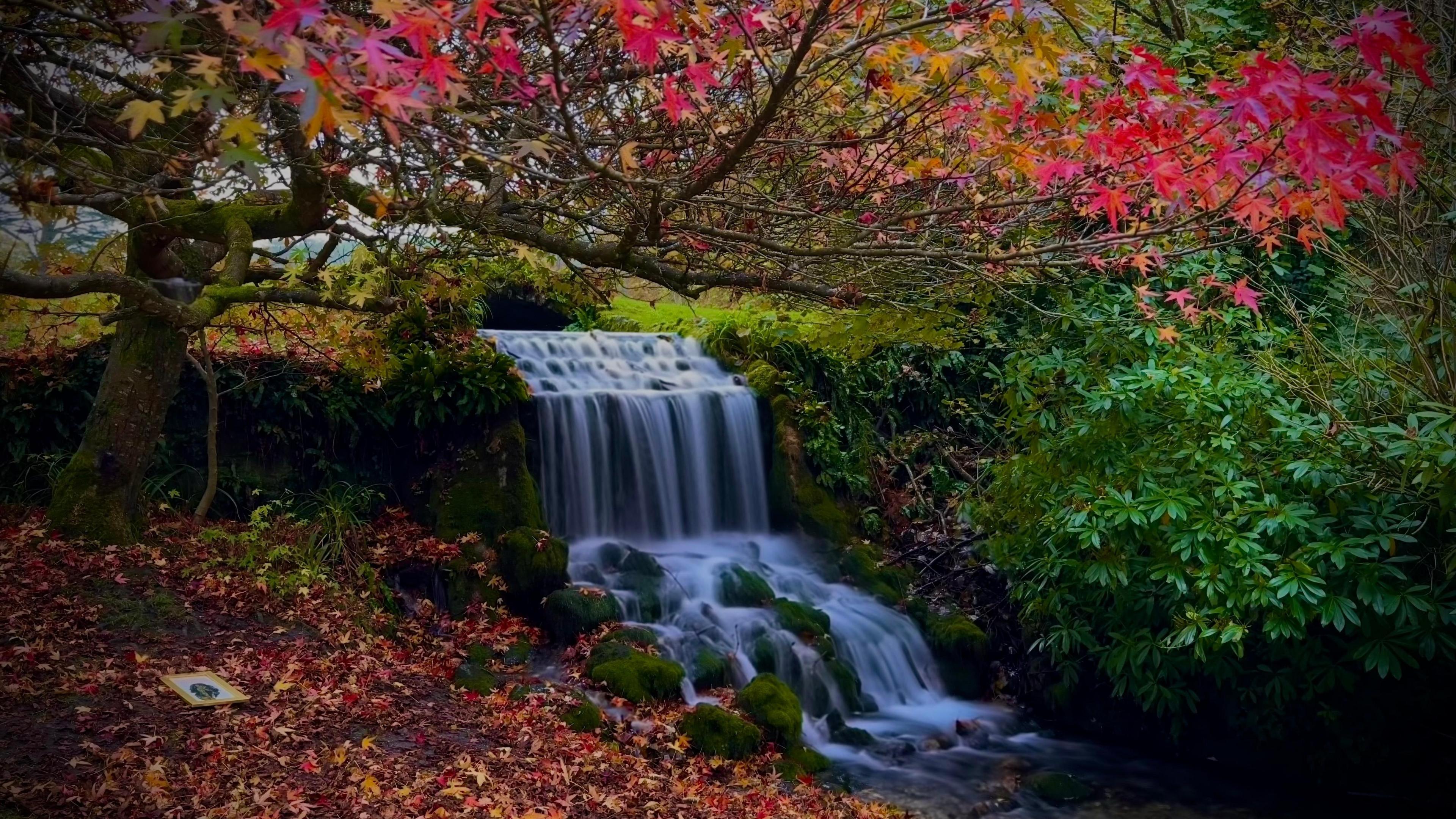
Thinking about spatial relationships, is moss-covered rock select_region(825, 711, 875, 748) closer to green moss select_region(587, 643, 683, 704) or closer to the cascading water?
the cascading water

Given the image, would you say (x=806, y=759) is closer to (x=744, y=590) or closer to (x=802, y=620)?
(x=802, y=620)

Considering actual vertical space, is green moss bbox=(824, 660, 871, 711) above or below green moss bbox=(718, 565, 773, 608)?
below

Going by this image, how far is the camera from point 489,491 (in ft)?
27.9

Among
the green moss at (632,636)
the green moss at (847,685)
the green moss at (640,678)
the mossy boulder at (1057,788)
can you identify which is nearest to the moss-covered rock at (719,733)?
the green moss at (640,678)

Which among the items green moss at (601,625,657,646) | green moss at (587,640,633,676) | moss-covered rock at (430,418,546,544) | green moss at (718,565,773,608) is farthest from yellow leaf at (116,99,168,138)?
green moss at (718,565,773,608)

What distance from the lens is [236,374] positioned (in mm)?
7953

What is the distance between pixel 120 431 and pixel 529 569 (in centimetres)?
320

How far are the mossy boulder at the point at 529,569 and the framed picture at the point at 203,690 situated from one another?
3.22 m

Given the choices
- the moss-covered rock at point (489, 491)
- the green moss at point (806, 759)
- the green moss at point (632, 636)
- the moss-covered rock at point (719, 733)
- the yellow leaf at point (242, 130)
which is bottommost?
the green moss at point (806, 759)

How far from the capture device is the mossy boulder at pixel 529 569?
7.94m

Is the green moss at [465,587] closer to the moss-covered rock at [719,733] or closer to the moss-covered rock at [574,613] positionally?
the moss-covered rock at [574,613]

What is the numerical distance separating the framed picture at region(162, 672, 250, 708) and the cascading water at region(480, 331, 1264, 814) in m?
3.34

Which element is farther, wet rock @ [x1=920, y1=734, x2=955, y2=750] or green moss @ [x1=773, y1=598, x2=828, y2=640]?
green moss @ [x1=773, y1=598, x2=828, y2=640]

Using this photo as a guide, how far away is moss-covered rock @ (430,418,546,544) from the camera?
8297 mm
